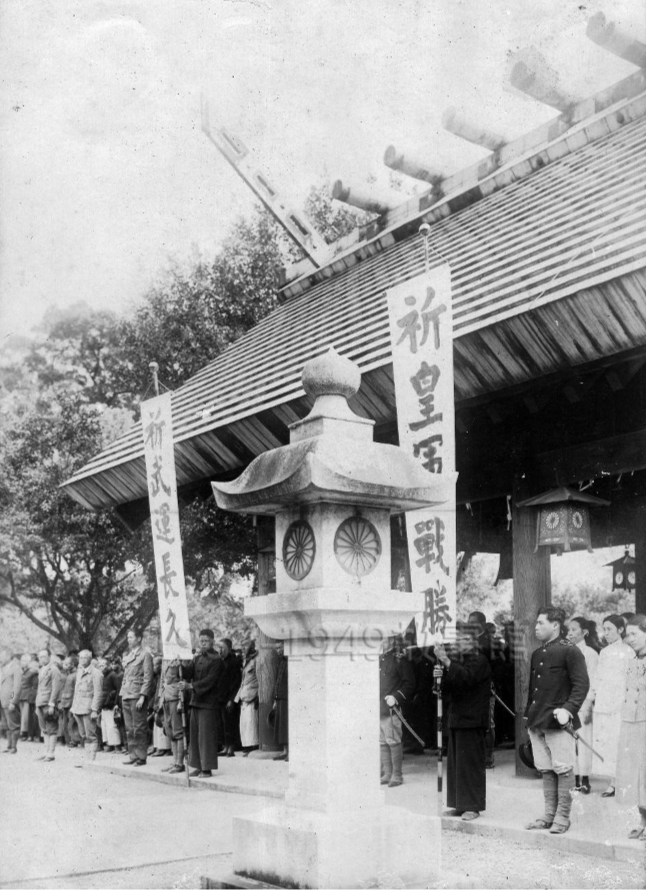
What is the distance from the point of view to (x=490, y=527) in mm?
13953

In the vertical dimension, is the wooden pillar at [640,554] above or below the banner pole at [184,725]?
above

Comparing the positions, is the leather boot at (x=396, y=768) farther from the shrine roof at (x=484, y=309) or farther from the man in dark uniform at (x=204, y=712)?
the shrine roof at (x=484, y=309)

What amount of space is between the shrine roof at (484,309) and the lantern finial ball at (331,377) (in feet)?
7.35

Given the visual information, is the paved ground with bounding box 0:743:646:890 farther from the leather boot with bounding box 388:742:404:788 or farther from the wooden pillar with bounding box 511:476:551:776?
the wooden pillar with bounding box 511:476:551:776

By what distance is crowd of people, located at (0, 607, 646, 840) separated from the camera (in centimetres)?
727

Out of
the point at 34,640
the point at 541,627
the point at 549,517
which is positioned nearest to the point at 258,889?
the point at 541,627

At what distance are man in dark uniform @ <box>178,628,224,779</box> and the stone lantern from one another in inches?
207

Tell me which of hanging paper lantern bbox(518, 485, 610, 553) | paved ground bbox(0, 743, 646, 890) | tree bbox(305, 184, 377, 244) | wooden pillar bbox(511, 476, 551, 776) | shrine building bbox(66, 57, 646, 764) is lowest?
paved ground bbox(0, 743, 646, 890)

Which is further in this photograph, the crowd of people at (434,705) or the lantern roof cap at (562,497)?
the lantern roof cap at (562,497)

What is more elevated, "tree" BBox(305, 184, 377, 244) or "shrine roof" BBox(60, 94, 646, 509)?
"tree" BBox(305, 184, 377, 244)


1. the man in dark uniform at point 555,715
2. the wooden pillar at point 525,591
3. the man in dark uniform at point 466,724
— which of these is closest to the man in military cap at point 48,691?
the wooden pillar at point 525,591

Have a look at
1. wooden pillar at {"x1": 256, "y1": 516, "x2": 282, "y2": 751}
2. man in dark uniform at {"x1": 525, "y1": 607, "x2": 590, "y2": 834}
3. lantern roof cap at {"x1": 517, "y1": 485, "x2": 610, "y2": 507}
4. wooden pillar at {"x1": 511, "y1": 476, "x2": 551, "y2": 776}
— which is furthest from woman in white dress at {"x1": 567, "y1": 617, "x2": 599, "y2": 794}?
wooden pillar at {"x1": 256, "y1": 516, "x2": 282, "y2": 751}

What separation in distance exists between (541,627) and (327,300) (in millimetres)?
7472

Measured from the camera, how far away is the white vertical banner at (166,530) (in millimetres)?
9961
